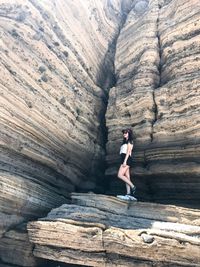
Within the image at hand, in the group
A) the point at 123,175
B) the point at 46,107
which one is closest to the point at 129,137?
the point at 123,175

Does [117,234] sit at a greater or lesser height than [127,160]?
lesser

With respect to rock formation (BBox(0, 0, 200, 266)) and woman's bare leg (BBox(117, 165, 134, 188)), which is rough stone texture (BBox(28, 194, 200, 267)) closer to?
rock formation (BBox(0, 0, 200, 266))

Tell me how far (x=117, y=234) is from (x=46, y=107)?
7.85m

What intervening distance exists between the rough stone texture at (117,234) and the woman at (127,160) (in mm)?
1833

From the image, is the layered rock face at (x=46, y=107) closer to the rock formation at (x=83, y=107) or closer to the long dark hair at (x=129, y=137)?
the rock formation at (x=83, y=107)

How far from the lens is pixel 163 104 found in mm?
19172

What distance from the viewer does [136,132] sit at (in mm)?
19438

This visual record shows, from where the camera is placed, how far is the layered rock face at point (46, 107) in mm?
16312

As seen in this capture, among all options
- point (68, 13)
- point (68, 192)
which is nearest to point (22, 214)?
point (68, 192)

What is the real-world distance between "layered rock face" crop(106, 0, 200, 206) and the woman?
889 millimetres

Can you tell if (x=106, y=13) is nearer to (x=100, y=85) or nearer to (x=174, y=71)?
(x=100, y=85)

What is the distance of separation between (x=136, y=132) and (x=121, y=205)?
4.70 meters

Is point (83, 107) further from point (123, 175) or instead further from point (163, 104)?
point (123, 175)

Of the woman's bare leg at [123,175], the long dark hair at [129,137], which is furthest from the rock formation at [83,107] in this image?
the woman's bare leg at [123,175]
